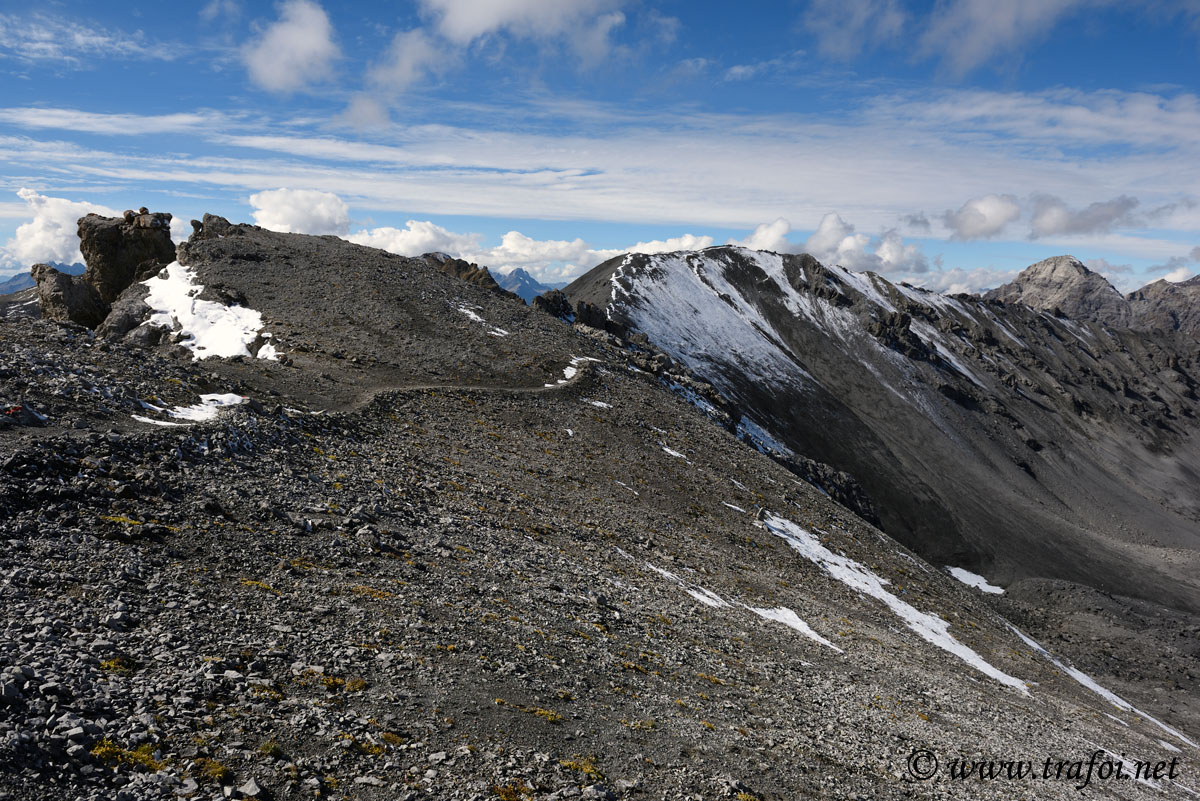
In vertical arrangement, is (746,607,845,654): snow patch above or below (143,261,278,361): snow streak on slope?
below

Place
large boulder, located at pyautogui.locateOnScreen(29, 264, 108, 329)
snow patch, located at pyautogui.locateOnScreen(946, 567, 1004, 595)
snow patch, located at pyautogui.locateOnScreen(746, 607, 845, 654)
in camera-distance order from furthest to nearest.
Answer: snow patch, located at pyautogui.locateOnScreen(946, 567, 1004, 595) < large boulder, located at pyautogui.locateOnScreen(29, 264, 108, 329) < snow patch, located at pyautogui.locateOnScreen(746, 607, 845, 654)

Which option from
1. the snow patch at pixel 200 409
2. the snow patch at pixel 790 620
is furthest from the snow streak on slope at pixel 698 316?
the snow patch at pixel 200 409

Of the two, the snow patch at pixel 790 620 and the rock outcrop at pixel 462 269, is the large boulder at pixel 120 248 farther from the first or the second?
the snow patch at pixel 790 620

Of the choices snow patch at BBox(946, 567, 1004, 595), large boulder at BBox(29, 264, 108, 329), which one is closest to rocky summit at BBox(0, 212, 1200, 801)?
large boulder at BBox(29, 264, 108, 329)

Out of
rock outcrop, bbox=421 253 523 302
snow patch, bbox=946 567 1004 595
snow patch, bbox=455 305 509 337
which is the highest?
rock outcrop, bbox=421 253 523 302

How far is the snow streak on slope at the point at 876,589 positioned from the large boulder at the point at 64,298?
55806mm

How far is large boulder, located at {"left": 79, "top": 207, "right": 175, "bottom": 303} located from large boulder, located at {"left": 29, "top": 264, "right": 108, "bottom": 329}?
276 inches

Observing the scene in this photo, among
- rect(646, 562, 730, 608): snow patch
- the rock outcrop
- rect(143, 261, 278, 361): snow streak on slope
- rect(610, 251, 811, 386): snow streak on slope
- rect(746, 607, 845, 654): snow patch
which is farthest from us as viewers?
rect(610, 251, 811, 386): snow streak on slope

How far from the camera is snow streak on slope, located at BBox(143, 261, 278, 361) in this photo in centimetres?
4475

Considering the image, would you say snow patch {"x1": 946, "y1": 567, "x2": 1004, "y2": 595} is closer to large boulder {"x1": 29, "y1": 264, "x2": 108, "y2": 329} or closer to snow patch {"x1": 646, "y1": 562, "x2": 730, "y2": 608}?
snow patch {"x1": 646, "y1": 562, "x2": 730, "y2": 608}

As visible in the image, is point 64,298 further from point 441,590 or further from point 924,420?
point 924,420

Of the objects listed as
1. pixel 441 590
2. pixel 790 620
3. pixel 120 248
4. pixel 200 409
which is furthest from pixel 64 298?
pixel 790 620

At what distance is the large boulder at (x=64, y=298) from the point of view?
4997 centimetres

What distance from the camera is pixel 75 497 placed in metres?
17.2
